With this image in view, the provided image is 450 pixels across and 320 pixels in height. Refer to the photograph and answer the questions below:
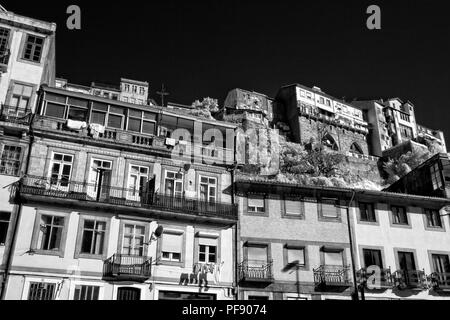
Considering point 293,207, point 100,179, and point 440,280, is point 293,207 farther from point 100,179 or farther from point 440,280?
point 100,179

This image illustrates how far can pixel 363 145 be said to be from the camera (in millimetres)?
103438

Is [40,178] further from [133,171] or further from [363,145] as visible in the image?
[363,145]

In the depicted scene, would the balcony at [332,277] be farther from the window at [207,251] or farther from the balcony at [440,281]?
the window at [207,251]

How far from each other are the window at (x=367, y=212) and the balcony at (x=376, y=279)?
375 cm

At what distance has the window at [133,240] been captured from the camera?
27.2 meters

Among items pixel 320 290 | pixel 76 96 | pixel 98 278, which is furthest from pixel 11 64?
pixel 320 290

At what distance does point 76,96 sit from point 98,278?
40.5 ft

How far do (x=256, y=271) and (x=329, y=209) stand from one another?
7.46 m

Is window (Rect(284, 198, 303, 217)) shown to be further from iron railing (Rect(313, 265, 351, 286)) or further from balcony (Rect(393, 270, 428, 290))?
balcony (Rect(393, 270, 428, 290))

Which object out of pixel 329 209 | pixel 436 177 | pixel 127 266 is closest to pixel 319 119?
pixel 436 177

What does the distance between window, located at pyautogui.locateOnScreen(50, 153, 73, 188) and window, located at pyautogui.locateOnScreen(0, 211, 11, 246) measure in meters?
3.05

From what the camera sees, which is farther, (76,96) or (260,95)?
(260,95)

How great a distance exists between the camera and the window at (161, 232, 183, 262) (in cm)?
2798

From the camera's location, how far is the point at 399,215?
33812 mm
